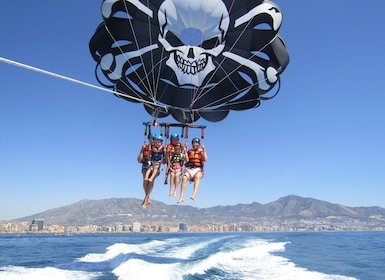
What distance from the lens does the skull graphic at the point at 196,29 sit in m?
9.16

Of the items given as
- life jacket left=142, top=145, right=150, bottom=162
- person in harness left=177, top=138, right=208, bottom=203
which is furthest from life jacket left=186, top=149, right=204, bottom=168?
life jacket left=142, top=145, right=150, bottom=162

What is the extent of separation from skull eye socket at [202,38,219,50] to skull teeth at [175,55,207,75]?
0.99 ft

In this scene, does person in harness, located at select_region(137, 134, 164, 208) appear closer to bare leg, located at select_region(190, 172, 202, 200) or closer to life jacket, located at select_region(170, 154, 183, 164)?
life jacket, located at select_region(170, 154, 183, 164)

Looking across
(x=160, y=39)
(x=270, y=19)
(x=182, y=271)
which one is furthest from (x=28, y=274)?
(x=270, y=19)

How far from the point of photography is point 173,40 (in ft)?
32.1

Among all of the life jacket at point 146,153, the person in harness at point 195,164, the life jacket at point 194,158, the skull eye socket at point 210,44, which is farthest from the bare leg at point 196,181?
the skull eye socket at point 210,44

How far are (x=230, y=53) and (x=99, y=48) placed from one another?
335 cm

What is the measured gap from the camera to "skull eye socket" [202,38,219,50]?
9750 mm

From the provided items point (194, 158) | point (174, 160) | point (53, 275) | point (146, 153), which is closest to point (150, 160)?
point (146, 153)

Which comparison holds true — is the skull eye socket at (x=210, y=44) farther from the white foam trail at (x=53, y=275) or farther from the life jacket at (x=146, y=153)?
the white foam trail at (x=53, y=275)

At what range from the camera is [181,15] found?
365 inches

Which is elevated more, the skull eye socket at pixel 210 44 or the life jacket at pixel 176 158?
the skull eye socket at pixel 210 44

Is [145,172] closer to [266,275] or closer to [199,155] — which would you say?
[199,155]

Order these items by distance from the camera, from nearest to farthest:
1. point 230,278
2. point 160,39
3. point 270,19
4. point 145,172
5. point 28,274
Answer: point 145,172 → point 270,19 → point 160,39 → point 230,278 → point 28,274
